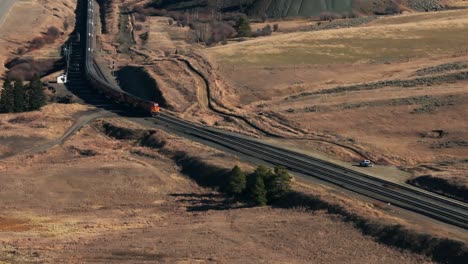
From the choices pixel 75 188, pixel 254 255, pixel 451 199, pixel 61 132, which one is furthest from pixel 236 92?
pixel 254 255

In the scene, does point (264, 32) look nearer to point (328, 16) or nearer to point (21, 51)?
point (328, 16)

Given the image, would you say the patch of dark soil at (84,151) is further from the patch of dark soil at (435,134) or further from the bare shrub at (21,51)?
the bare shrub at (21,51)

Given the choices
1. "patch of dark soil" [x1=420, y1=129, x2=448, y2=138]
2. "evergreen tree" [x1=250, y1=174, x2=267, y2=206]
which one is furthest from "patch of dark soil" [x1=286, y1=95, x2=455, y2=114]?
"evergreen tree" [x1=250, y1=174, x2=267, y2=206]

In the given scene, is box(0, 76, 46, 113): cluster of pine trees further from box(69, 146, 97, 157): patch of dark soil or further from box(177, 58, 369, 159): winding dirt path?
A: box(177, 58, 369, 159): winding dirt path

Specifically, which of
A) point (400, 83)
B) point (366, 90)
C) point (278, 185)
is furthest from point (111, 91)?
point (278, 185)

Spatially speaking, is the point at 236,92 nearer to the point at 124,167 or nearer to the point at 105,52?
the point at 124,167

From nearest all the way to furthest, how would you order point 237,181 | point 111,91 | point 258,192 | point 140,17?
point 258,192, point 237,181, point 111,91, point 140,17
